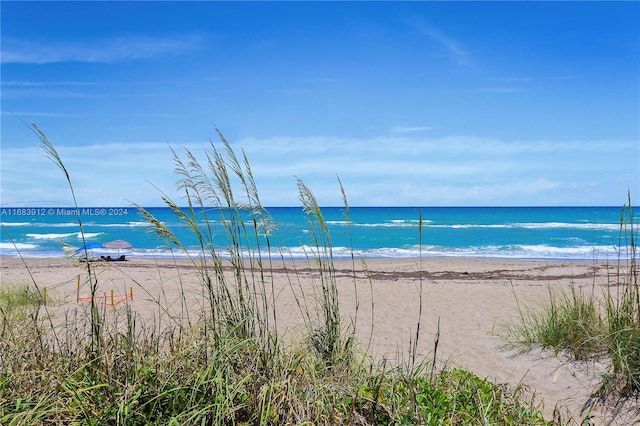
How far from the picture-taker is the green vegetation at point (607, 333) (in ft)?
13.9

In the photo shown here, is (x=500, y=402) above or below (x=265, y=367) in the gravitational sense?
below

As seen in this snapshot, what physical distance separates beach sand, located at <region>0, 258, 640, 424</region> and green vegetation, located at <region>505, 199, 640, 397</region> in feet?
0.63

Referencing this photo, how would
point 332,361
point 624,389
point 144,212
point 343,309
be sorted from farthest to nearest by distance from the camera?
point 343,309 → point 624,389 → point 332,361 → point 144,212

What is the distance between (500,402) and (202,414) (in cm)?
180

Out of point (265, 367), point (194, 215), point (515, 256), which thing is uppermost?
point (194, 215)

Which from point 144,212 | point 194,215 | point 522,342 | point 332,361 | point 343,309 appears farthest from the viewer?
point 343,309

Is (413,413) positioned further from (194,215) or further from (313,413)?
(194,215)

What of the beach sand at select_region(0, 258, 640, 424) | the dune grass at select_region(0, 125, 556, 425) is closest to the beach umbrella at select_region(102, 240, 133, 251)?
the beach sand at select_region(0, 258, 640, 424)

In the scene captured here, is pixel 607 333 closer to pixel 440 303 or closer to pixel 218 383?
pixel 218 383

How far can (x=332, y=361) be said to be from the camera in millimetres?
3842

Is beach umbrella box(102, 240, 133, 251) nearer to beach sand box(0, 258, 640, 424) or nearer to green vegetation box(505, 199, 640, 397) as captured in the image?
beach sand box(0, 258, 640, 424)

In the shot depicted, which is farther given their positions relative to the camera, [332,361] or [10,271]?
[10,271]

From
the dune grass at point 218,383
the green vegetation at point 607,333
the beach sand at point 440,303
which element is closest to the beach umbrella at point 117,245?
the beach sand at point 440,303

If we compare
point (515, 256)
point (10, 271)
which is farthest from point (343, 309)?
point (515, 256)
